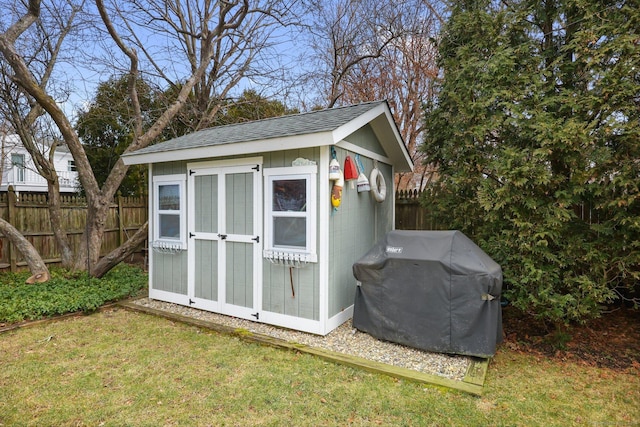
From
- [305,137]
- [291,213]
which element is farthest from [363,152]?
[291,213]

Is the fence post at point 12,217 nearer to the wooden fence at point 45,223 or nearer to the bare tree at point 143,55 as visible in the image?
the wooden fence at point 45,223

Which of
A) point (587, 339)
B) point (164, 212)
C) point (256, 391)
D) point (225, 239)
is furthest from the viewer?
point (164, 212)

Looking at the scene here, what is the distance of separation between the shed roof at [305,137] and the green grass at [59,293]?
221 cm

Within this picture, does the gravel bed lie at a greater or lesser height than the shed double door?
lesser

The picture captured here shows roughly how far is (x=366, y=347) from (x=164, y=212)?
3.80 m

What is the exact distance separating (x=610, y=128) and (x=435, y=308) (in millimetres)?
2485

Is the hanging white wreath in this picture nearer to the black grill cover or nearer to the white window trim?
the black grill cover

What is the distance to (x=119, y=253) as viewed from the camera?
20.7ft

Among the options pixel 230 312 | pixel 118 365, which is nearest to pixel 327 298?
pixel 230 312

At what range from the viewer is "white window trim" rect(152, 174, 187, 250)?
5.14 m

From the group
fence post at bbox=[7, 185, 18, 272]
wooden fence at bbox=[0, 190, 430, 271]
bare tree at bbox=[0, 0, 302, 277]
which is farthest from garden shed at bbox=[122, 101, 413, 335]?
fence post at bbox=[7, 185, 18, 272]

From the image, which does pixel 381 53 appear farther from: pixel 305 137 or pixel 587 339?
pixel 587 339

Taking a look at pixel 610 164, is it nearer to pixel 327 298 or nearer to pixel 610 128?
pixel 610 128

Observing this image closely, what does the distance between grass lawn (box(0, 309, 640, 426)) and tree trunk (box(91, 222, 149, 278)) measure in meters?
2.54
